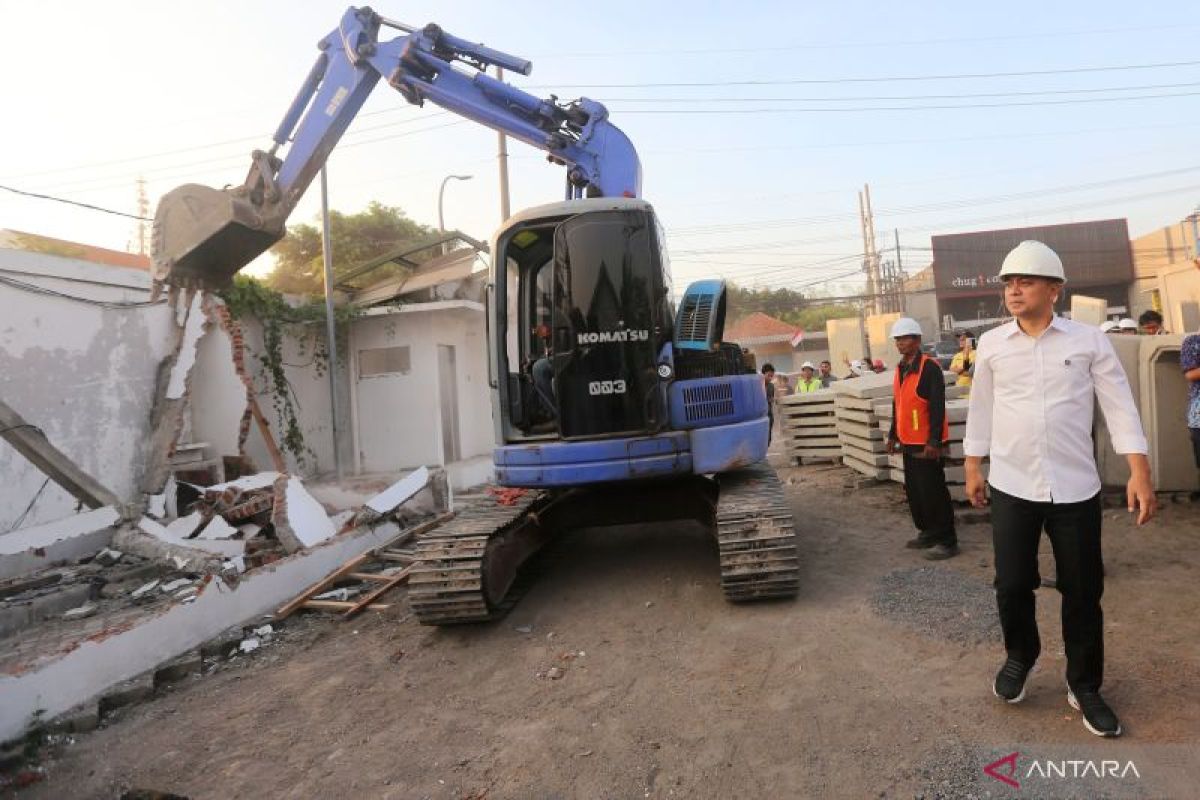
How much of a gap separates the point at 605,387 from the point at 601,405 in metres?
0.13

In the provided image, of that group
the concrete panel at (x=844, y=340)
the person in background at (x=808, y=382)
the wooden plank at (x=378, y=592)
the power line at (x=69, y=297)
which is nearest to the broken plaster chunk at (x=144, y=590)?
the wooden plank at (x=378, y=592)

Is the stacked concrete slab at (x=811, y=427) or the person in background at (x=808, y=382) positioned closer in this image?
the stacked concrete slab at (x=811, y=427)

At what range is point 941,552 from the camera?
5516 mm

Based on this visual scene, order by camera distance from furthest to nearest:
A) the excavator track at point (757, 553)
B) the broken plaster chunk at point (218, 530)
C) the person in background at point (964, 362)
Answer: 1. the person in background at point (964, 362)
2. the broken plaster chunk at point (218, 530)
3. the excavator track at point (757, 553)

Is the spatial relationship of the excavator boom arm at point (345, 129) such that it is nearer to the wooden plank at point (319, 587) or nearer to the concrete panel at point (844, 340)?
the wooden plank at point (319, 587)

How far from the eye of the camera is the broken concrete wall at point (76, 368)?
768cm

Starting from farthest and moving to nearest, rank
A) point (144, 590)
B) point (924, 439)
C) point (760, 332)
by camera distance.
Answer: point (760, 332), point (144, 590), point (924, 439)

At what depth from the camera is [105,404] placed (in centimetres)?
871

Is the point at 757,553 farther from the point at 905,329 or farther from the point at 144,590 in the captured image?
the point at 144,590

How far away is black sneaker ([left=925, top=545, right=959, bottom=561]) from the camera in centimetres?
547

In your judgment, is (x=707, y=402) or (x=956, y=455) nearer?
(x=707, y=402)

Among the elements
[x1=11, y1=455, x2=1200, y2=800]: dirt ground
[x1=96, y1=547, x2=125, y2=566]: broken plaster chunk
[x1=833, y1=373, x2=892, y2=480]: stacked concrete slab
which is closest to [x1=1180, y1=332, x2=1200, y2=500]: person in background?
[x1=11, y1=455, x2=1200, y2=800]: dirt ground

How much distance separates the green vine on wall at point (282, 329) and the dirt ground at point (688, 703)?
7281 mm

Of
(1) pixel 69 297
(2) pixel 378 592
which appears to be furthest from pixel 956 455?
(1) pixel 69 297
